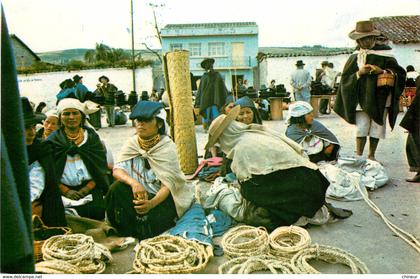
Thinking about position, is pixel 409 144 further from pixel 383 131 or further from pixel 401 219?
pixel 401 219

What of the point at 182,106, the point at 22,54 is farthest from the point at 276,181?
the point at 22,54

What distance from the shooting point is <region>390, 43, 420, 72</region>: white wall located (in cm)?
1513

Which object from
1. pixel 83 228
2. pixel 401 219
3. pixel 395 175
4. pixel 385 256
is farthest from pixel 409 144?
pixel 83 228

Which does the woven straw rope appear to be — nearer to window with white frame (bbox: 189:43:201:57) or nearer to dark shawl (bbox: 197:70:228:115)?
Answer: dark shawl (bbox: 197:70:228:115)

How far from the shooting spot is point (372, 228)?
3.24 m

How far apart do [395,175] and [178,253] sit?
2978mm

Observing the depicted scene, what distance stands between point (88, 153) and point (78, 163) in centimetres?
11

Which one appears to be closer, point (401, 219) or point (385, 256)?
point (385, 256)

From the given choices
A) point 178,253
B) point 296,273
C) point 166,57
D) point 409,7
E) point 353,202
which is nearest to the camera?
point 296,273

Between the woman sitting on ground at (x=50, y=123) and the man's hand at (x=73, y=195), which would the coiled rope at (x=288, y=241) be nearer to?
the man's hand at (x=73, y=195)

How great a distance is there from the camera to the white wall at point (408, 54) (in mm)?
15133

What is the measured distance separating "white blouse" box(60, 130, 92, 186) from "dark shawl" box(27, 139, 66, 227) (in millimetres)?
356

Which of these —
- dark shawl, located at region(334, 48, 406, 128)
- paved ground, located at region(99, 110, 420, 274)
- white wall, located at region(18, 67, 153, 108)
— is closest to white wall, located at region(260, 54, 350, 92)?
white wall, located at region(18, 67, 153, 108)

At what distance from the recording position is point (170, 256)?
2615 millimetres
